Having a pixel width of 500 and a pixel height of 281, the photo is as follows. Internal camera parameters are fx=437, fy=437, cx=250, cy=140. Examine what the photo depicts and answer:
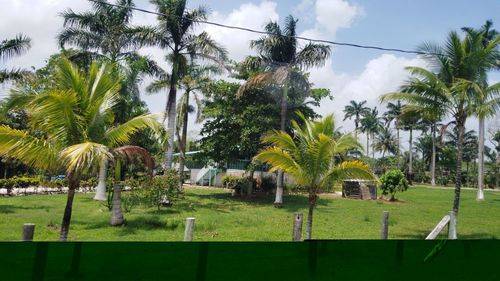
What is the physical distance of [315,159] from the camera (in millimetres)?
11477

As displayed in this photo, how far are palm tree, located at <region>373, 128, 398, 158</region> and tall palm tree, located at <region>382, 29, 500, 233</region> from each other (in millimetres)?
54687

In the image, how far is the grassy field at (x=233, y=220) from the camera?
12.9 m

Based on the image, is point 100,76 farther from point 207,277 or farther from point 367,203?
point 367,203

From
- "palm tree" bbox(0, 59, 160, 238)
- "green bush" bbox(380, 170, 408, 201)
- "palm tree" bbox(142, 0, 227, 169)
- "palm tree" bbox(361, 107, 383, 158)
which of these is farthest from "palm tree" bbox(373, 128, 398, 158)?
"palm tree" bbox(0, 59, 160, 238)

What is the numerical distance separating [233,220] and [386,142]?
186ft

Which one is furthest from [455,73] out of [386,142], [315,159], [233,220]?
[386,142]

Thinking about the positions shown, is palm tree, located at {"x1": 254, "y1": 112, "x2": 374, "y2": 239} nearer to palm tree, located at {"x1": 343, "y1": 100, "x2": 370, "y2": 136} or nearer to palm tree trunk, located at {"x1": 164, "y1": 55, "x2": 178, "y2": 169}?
palm tree trunk, located at {"x1": 164, "y1": 55, "x2": 178, "y2": 169}

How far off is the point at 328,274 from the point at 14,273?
1.80m

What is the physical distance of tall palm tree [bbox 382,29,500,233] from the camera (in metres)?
14.2

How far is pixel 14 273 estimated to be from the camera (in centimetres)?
219

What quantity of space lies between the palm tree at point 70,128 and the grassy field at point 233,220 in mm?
3458

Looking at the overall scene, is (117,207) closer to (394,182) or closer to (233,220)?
(233,220)

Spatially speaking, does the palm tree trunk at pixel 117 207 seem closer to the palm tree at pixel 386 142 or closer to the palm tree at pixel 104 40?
the palm tree at pixel 104 40

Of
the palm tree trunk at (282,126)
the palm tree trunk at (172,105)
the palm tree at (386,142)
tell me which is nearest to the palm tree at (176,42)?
the palm tree trunk at (172,105)
